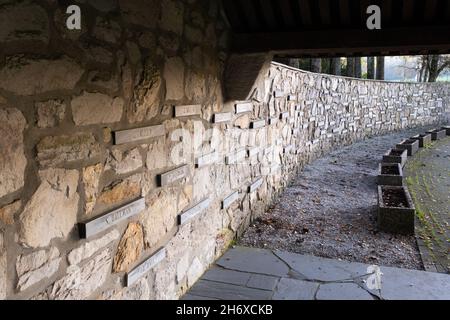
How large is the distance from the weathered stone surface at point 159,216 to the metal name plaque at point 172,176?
0.21 feet

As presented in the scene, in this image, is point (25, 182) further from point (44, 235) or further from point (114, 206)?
point (114, 206)

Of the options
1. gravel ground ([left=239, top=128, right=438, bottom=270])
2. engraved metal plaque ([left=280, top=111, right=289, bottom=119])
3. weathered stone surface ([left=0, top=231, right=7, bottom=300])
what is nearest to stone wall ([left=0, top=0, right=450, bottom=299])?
weathered stone surface ([left=0, top=231, right=7, bottom=300])

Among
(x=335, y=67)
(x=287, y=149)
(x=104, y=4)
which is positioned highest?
(x=335, y=67)

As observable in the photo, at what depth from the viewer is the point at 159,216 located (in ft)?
8.81

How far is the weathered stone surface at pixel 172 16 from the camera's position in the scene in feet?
8.66

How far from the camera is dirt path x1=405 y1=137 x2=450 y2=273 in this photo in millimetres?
3916

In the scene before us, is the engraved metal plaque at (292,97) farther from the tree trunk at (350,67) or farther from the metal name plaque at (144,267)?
the tree trunk at (350,67)

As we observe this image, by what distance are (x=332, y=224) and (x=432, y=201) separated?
2.13m

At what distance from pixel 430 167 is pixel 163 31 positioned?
731cm

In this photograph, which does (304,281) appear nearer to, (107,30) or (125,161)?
(125,161)

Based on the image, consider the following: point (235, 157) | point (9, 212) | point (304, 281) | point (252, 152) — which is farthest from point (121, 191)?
point (252, 152)

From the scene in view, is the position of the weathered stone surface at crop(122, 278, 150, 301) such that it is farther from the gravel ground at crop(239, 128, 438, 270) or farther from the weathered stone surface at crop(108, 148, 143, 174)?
the gravel ground at crop(239, 128, 438, 270)

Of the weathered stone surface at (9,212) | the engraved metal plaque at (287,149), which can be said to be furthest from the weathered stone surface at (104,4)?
the engraved metal plaque at (287,149)
